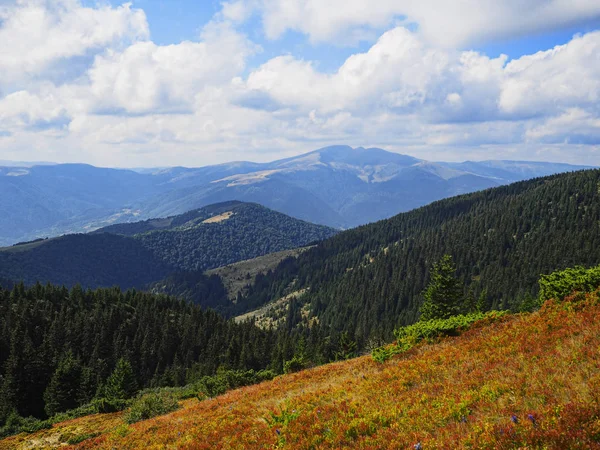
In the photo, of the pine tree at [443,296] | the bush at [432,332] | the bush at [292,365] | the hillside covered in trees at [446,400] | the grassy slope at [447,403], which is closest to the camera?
the grassy slope at [447,403]

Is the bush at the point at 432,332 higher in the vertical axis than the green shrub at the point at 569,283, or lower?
lower

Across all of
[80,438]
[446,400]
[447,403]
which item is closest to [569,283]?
[446,400]

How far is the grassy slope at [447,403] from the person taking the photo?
8.73 m

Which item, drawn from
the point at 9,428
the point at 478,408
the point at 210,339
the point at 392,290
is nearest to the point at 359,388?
the point at 478,408

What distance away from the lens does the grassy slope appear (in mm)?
8727

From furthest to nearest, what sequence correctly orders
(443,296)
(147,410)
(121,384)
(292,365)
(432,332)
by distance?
1. (443,296)
2. (121,384)
3. (292,365)
4. (147,410)
5. (432,332)

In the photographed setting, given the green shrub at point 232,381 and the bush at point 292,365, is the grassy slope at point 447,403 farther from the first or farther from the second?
the bush at point 292,365

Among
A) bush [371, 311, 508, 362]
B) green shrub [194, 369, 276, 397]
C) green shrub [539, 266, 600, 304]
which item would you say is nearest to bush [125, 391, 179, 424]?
green shrub [194, 369, 276, 397]

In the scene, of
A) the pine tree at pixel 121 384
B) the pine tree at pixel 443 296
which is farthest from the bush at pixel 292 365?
the pine tree at pixel 443 296

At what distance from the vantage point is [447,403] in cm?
1176

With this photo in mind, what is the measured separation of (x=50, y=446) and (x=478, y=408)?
24.0 meters

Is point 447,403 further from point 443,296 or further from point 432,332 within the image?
point 443,296

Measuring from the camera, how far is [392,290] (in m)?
191

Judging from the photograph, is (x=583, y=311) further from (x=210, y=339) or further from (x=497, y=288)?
(x=497, y=288)
